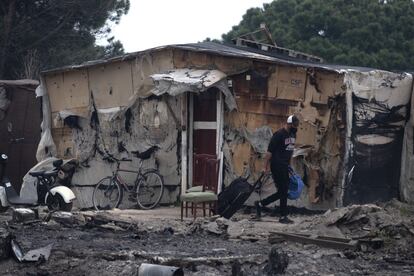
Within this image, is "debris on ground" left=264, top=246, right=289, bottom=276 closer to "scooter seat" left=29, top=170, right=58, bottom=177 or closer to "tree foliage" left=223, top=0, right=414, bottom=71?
"scooter seat" left=29, top=170, right=58, bottom=177

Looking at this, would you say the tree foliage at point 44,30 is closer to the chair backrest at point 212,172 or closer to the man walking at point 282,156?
the chair backrest at point 212,172

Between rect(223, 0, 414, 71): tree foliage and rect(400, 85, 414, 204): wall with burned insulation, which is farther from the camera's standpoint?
rect(223, 0, 414, 71): tree foliage

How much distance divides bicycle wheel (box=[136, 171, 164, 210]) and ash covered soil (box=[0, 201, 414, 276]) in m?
1.49

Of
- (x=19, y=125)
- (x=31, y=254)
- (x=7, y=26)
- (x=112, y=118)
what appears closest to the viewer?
(x=31, y=254)

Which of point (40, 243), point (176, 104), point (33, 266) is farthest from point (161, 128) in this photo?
point (33, 266)

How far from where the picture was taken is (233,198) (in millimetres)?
12430

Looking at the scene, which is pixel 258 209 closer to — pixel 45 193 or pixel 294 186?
pixel 294 186

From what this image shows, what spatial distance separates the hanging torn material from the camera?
12727mm

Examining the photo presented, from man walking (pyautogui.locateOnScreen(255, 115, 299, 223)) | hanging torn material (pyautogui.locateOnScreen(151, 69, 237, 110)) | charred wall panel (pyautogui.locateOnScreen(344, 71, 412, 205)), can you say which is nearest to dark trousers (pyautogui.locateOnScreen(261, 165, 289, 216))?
man walking (pyautogui.locateOnScreen(255, 115, 299, 223))

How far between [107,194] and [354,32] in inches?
783

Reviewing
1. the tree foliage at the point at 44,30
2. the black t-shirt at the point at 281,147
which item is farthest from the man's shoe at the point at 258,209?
the tree foliage at the point at 44,30

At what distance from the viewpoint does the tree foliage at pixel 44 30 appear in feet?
81.3

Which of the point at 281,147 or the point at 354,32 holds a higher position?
the point at 354,32

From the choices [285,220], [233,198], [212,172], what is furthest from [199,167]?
[285,220]
